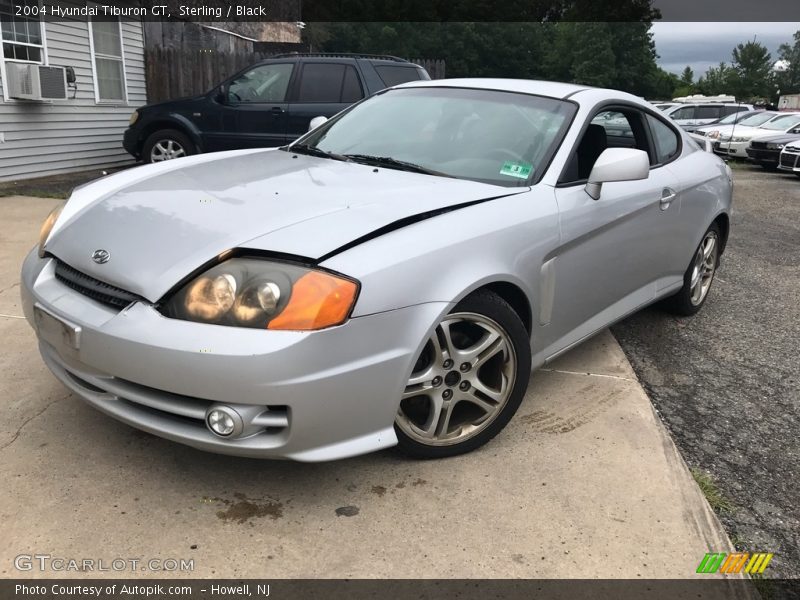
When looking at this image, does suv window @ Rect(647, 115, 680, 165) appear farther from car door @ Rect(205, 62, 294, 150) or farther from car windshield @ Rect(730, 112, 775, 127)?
car windshield @ Rect(730, 112, 775, 127)

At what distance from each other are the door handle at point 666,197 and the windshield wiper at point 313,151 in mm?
1778

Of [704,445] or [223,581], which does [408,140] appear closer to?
[704,445]

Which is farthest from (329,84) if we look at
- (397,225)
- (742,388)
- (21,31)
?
(397,225)

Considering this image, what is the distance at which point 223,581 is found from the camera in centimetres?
212

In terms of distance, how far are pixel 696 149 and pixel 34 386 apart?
4197mm

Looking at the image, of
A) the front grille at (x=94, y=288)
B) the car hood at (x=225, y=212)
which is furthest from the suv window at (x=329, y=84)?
the front grille at (x=94, y=288)

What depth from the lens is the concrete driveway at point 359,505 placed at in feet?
7.34

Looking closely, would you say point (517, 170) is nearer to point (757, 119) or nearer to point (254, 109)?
point (254, 109)

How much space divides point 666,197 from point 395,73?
20.7ft

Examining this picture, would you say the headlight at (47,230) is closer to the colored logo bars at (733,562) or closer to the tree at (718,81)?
the colored logo bars at (733,562)

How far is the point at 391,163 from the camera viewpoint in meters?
3.36

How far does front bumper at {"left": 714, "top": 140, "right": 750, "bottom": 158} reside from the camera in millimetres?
18156

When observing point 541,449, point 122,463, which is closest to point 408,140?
point 541,449

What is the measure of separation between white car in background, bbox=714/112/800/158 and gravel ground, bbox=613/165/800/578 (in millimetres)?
13234
